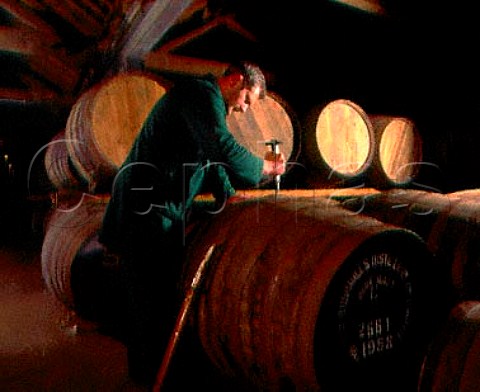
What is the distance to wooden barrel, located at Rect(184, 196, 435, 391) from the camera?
1.87m

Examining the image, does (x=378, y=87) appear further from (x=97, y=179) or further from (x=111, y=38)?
(x=97, y=179)

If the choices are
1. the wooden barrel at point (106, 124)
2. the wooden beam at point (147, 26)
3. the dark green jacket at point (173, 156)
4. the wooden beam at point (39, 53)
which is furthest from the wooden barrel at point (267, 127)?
the wooden beam at point (39, 53)

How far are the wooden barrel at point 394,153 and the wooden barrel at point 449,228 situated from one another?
4.32 ft

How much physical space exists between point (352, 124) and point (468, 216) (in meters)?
1.76

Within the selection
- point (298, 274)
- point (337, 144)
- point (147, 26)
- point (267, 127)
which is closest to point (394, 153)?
point (337, 144)

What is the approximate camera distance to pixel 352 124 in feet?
14.8

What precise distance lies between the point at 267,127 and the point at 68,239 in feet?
6.16

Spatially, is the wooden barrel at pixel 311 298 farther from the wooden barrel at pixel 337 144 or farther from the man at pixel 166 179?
the wooden barrel at pixel 337 144

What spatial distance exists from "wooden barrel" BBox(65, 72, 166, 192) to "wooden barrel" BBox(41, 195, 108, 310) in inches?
7.5

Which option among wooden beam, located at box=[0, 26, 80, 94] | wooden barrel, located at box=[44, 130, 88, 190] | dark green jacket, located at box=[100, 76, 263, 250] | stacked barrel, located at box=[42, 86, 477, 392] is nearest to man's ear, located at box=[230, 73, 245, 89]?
dark green jacket, located at box=[100, 76, 263, 250]

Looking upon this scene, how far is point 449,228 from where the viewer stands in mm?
2988

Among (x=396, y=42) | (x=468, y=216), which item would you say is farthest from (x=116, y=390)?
(x=396, y=42)

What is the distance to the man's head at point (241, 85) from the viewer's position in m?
2.56

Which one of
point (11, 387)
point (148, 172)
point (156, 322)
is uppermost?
point (148, 172)
